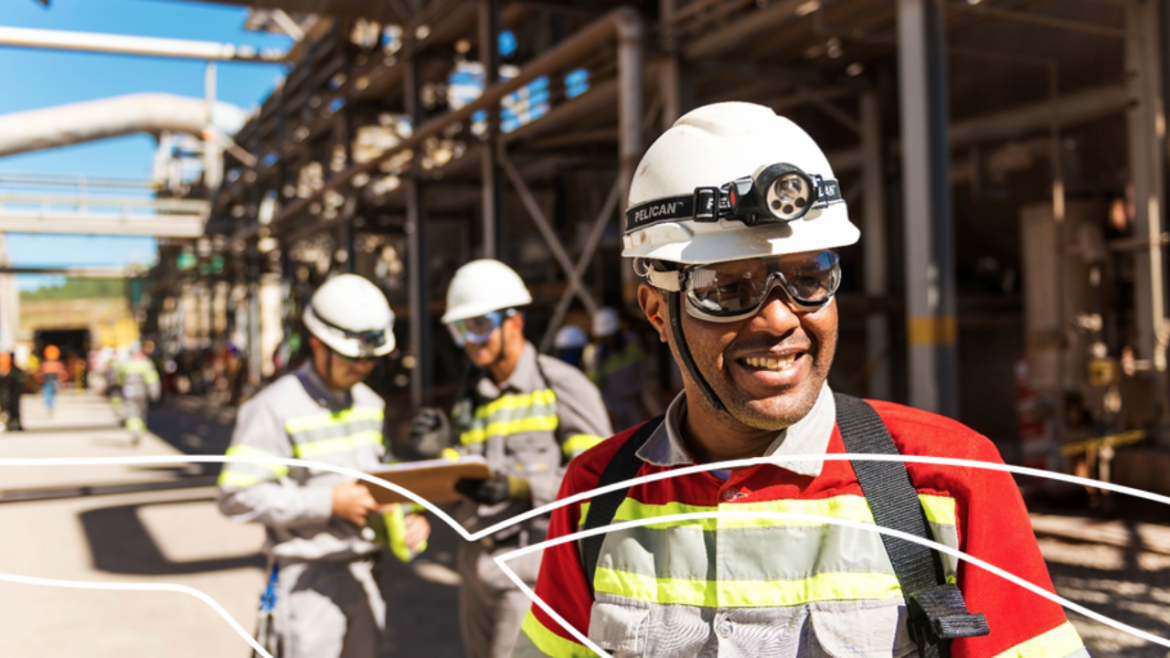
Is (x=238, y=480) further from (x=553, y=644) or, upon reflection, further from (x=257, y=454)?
(x=553, y=644)

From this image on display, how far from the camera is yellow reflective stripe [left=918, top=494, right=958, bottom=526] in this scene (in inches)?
47.9

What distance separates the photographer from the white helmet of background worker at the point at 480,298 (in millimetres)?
3480

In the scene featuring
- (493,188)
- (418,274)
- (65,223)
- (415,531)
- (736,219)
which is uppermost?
(493,188)

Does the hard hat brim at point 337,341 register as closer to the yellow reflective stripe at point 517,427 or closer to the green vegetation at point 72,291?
the yellow reflective stripe at point 517,427

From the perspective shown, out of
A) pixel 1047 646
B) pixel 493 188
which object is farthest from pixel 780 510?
pixel 493 188

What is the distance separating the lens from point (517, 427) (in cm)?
335

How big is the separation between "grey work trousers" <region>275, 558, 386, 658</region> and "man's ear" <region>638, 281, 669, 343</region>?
6.22 ft

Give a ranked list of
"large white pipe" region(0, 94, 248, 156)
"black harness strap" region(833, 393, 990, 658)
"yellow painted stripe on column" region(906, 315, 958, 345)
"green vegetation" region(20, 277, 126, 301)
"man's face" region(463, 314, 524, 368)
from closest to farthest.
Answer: "black harness strap" region(833, 393, 990, 658) < "large white pipe" region(0, 94, 248, 156) < "man's face" region(463, 314, 524, 368) < "green vegetation" region(20, 277, 126, 301) < "yellow painted stripe on column" region(906, 315, 958, 345)

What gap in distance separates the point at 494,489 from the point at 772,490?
5.91 ft

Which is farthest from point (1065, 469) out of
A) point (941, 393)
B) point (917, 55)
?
point (917, 55)

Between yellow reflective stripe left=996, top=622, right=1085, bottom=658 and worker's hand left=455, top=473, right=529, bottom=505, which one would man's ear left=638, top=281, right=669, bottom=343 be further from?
worker's hand left=455, top=473, right=529, bottom=505

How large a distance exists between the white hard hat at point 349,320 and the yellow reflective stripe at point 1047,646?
245cm

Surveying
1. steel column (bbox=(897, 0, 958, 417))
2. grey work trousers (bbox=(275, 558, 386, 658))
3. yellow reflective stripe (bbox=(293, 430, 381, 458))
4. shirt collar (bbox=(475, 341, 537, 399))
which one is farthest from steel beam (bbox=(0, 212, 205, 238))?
steel column (bbox=(897, 0, 958, 417))

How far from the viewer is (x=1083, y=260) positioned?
7477 millimetres
